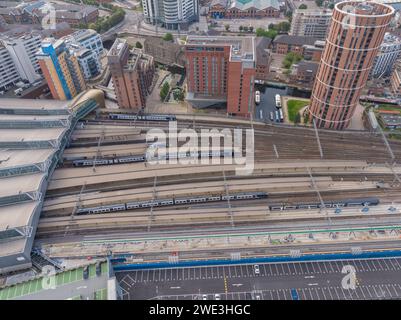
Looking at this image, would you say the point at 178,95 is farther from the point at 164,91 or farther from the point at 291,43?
the point at 291,43

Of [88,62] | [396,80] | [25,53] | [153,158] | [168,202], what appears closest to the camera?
[168,202]

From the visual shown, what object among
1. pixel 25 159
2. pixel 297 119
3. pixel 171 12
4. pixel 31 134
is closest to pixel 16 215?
pixel 25 159

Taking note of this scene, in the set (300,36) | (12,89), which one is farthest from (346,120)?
(12,89)

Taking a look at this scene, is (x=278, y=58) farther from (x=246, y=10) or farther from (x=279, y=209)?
(x=279, y=209)

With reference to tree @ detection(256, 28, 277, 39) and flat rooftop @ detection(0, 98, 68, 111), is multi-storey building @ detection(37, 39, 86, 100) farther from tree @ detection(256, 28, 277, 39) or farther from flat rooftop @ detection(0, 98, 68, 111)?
tree @ detection(256, 28, 277, 39)

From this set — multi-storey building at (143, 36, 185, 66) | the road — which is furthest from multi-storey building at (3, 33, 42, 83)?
the road

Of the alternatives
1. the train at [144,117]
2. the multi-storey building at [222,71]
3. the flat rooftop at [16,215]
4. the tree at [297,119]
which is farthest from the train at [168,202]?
the tree at [297,119]
